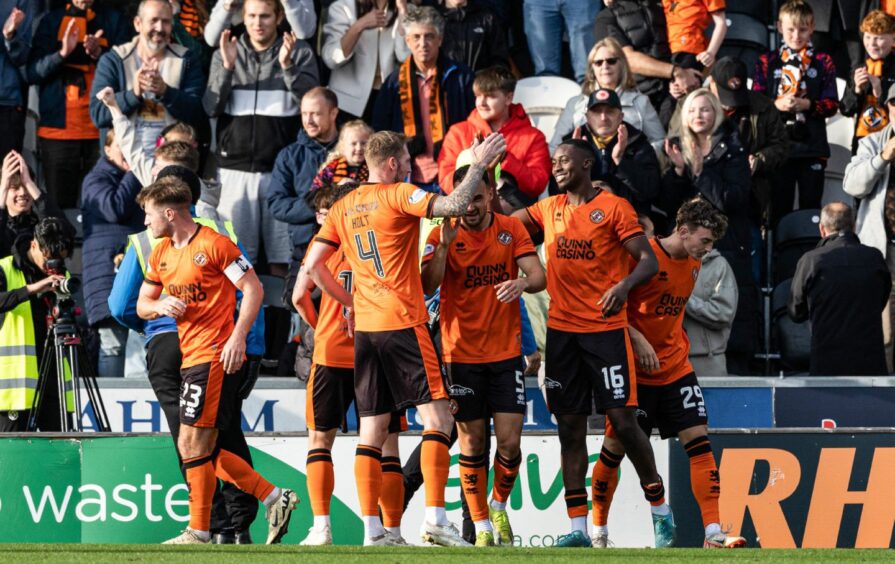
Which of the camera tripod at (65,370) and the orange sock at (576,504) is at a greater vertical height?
the camera tripod at (65,370)

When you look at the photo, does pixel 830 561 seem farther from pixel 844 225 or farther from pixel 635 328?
pixel 844 225

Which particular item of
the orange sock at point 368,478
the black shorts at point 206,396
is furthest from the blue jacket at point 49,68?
the orange sock at point 368,478

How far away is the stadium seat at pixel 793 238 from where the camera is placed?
11.6 m

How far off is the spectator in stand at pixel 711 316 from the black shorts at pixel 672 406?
1.87 meters

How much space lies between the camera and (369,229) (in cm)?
749

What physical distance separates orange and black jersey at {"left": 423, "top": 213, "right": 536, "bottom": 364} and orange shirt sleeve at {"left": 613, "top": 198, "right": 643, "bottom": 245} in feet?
1.57

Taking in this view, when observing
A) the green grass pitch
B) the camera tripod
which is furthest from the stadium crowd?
the green grass pitch

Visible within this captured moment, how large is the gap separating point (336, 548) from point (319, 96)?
458cm

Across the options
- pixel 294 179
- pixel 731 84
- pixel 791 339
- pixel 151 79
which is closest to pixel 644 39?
pixel 731 84

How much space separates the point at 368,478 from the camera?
7367mm

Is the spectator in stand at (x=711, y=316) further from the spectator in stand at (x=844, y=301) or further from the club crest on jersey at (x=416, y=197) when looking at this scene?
the club crest on jersey at (x=416, y=197)

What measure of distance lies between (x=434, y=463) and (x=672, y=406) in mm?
1553

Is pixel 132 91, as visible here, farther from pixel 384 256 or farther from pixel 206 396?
pixel 384 256

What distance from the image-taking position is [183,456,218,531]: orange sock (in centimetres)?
784
